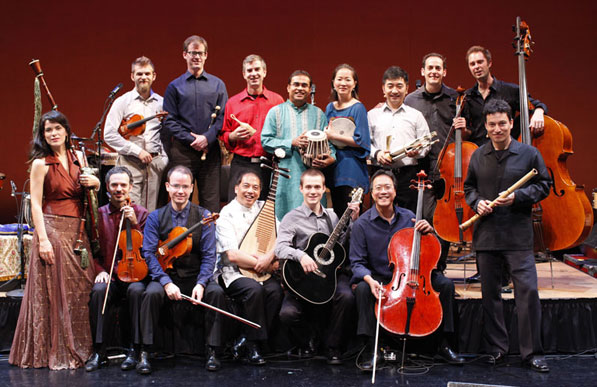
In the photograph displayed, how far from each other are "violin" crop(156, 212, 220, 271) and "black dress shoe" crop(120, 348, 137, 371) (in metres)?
0.54

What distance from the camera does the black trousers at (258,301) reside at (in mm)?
3518

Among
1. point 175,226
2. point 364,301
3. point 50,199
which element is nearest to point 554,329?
point 364,301

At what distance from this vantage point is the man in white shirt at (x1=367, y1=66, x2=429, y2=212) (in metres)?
4.05

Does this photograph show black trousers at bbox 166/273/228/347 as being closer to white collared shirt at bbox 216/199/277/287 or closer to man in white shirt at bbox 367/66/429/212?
white collared shirt at bbox 216/199/277/287

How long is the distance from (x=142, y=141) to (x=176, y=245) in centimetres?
125

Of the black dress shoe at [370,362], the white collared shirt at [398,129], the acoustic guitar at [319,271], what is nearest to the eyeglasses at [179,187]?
the acoustic guitar at [319,271]

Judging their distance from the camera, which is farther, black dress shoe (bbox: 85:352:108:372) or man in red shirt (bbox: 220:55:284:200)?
man in red shirt (bbox: 220:55:284:200)

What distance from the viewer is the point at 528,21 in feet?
20.1

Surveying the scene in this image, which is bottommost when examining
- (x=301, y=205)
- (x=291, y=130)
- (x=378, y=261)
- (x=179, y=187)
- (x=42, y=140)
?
(x=378, y=261)

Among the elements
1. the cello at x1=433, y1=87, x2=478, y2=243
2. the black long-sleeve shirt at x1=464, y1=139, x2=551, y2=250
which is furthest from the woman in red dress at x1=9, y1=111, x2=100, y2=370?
the black long-sleeve shirt at x1=464, y1=139, x2=551, y2=250

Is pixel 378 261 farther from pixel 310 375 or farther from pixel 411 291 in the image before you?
pixel 310 375

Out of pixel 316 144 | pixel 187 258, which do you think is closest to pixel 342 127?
pixel 316 144

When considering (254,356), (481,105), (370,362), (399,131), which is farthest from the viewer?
(481,105)

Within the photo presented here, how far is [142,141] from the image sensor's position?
447cm
